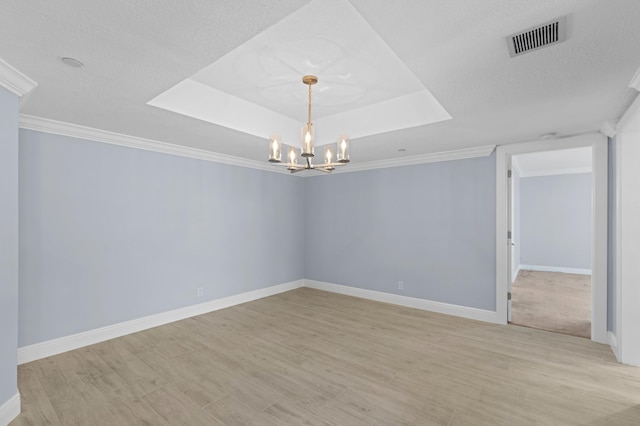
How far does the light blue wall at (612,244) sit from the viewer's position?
328 centimetres

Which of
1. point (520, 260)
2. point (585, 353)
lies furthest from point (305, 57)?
point (520, 260)

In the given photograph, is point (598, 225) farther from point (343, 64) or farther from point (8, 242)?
point (8, 242)

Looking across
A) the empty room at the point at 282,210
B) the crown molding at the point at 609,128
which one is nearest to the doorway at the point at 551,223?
the empty room at the point at 282,210

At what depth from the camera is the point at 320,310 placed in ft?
15.5

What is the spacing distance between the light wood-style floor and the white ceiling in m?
4.38

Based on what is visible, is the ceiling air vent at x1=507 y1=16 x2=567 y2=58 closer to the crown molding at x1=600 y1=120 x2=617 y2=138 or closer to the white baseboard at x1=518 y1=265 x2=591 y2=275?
the crown molding at x1=600 y1=120 x2=617 y2=138

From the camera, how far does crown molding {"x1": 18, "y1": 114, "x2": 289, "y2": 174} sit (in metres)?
3.10

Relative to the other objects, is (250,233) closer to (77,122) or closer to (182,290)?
(182,290)

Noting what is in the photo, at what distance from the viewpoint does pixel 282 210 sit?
5918 millimetres

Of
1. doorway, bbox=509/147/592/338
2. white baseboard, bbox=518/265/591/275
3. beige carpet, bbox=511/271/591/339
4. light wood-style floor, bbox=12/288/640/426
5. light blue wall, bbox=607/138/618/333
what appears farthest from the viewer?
white baseboard, bbox=518/265/591/275

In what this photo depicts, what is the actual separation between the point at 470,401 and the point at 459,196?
292 centimetres

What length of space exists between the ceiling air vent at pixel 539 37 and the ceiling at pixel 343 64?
1.5 inches

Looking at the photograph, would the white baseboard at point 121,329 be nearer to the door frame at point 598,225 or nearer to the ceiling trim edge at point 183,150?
the ceiling trim edge at point 183,150

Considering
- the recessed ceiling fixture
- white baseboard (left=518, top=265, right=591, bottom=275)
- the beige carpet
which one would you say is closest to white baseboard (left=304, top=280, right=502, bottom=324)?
the beige carpet
